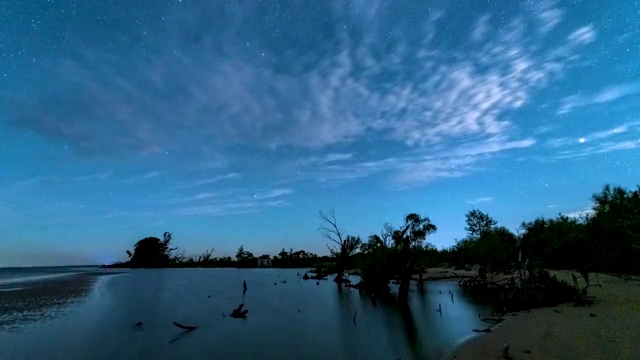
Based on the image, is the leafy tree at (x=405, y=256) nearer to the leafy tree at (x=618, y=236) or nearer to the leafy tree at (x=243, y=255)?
the leafy tree at (x=618, y=236)

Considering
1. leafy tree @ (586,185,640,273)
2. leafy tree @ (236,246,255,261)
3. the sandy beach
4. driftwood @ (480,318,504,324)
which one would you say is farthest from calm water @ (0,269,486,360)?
leafy tree @ (236,246,255,261)

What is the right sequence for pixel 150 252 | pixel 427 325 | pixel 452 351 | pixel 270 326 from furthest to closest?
pixel 150 252
pixel 270 326
pixel 427 325
pixel 452 351

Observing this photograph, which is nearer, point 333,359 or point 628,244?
point 333,359

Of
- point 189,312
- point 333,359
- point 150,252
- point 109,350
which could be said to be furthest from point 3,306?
point 150,252

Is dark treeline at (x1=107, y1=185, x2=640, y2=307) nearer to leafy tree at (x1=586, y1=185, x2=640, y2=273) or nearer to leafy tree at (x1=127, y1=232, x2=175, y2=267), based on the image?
leafy tree at (x1=586, y1=185, x2=640, y2=273)

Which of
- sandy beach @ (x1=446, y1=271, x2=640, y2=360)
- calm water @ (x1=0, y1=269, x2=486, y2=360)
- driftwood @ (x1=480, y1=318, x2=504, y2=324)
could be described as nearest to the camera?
sandy beach @ (x1=446, y1=271, x2=640, y2=360)

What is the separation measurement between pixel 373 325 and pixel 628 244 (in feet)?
74.8

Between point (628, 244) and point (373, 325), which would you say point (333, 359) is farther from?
point (628, 244)

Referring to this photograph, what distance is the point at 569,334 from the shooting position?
12008 mm

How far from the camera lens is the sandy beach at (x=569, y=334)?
10242 mm

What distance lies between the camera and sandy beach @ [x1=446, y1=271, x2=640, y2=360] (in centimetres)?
1024

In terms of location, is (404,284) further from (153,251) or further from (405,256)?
(153,251)

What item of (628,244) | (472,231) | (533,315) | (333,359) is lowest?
(333,359)

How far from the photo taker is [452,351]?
13102 millimetres
